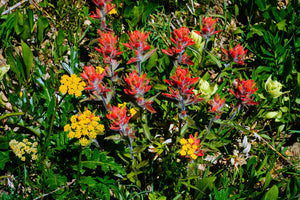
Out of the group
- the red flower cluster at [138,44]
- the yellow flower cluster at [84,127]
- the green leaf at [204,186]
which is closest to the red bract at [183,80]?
the red flower cluster at [138,44]

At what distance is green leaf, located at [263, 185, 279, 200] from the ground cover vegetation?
0.01 metres

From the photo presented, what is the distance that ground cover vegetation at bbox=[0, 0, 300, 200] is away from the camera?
2258 millimetres

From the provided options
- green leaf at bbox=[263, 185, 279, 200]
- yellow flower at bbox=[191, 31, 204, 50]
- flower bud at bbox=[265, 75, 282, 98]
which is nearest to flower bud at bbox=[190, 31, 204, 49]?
yellow flower at bbox=[191, 31, 204, 50]

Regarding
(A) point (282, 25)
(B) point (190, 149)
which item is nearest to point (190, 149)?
(B) point (190, 149)

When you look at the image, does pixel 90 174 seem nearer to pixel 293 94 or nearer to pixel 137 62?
pixel 137 62

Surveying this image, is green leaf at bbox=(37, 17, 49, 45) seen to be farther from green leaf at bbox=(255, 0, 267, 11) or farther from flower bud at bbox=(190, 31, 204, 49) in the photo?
green leaf at bbox=(255, 0, 267, 11)

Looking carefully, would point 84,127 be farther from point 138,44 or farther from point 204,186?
point 204,186

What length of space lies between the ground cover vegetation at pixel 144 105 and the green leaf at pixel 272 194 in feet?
0.05

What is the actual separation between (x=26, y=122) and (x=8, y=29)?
106 cm

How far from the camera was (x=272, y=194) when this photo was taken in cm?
246

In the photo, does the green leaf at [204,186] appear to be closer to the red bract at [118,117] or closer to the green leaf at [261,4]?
the red bract at [118,117]

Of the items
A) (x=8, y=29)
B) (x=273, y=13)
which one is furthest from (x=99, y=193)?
(x=273, y=13)

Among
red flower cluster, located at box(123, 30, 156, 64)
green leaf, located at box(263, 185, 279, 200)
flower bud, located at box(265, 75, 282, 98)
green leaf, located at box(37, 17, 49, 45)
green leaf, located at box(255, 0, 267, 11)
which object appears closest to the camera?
red flower cluster, located at box(123, 30, 156, 64)

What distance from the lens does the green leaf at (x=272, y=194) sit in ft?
8.02
